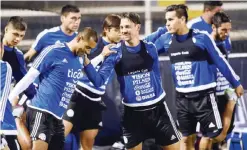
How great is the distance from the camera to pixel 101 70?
27.4ft

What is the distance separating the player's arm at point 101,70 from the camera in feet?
26.9

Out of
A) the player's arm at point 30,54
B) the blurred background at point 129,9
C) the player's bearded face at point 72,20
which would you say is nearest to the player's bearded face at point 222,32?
the blurred background at point 129,9

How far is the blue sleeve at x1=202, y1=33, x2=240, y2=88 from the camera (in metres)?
9.06

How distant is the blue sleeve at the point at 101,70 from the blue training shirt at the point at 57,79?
0.41 feet

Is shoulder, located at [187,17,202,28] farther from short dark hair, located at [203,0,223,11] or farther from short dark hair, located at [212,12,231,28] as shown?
short dark hair, located at [212,12,231,28]

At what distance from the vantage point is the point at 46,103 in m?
8.24

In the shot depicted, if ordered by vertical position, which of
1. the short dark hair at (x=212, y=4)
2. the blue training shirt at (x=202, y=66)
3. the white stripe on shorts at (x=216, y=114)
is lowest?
the white stripe on shorts at (x=216, y=114)

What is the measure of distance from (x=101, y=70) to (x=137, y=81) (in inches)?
14.4

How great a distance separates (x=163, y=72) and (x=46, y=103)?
10.2ft

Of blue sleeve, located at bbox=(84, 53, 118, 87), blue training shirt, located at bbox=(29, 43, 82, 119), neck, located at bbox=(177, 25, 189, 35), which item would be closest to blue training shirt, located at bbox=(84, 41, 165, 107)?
blue sleeve, located at bbox=(84, 53, 118, 87)

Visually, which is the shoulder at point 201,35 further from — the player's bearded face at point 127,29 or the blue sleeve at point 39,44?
the blue sleeve at point 39,44

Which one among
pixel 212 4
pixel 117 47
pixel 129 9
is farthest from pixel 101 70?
pixel 129 9

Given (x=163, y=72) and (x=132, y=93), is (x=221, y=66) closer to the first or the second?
(x=132, y=93)

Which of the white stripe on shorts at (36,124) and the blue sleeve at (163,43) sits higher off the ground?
the blue sleeve at (163,43)
